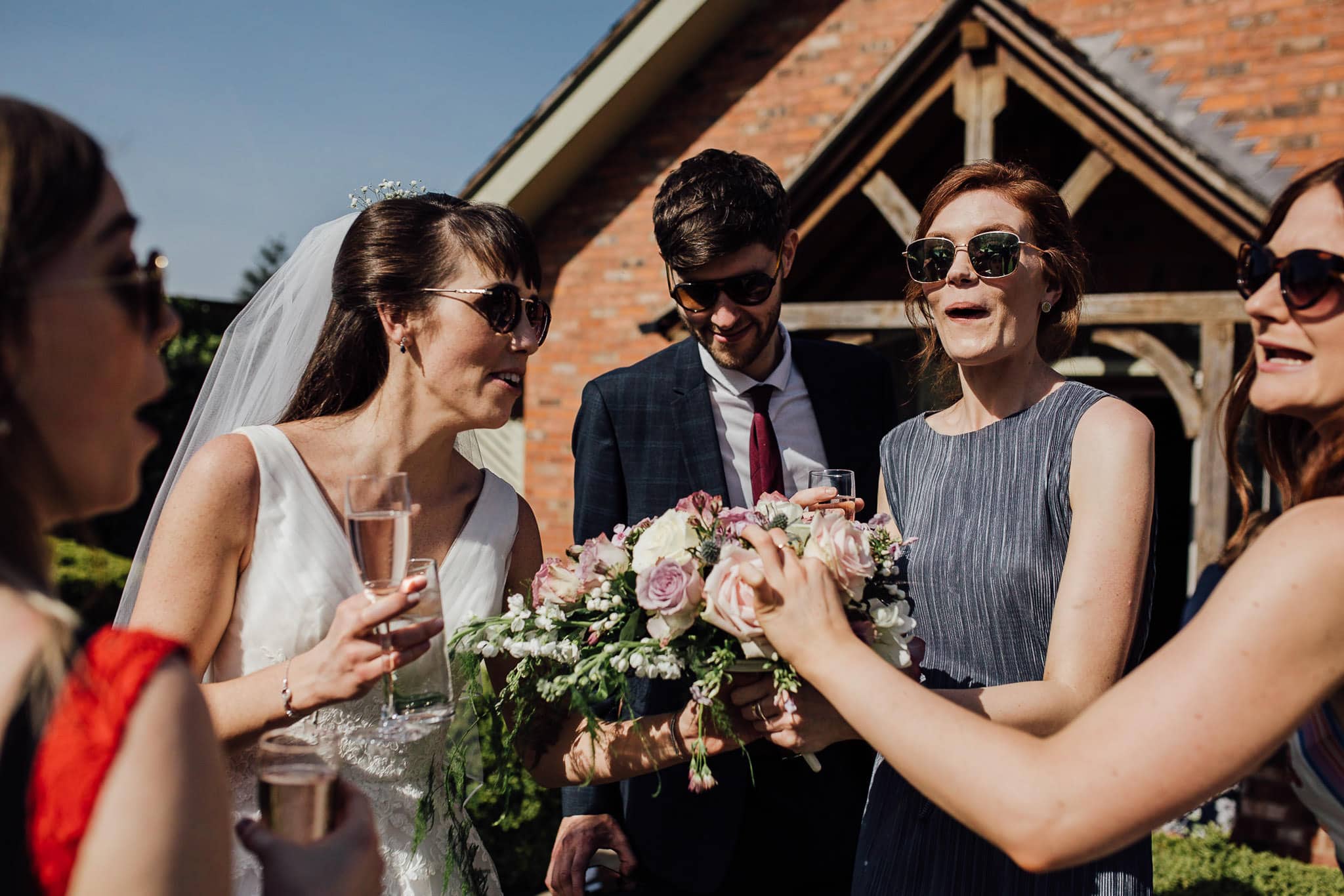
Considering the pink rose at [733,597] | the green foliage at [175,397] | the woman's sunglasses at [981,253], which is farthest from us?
the green foliage at [175,397]

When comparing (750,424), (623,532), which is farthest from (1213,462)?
(623,532)

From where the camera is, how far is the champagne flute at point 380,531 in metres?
2.10

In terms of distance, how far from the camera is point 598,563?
2381 millimetres

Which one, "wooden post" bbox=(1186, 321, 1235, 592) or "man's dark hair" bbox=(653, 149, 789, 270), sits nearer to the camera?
"man's dark hair" bbox=(653, 149, 789, 270)

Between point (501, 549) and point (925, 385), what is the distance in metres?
6.84

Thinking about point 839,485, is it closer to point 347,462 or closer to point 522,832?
point 347,462

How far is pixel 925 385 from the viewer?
9.17 meters

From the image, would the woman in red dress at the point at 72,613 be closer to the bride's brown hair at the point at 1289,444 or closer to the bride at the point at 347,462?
the bride at the point at 347,462

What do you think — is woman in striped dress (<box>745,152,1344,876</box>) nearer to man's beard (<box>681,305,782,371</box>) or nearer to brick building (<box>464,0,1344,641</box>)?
man's beard (<box>681,305,782,371</box>)

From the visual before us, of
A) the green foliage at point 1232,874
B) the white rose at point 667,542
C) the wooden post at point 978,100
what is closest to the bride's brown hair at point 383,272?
the white rose at point 667,542

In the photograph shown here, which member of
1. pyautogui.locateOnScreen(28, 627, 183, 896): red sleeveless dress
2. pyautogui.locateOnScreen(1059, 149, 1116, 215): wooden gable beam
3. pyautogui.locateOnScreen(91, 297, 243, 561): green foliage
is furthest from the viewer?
pyautogui.locateOnScreen(91, 297, 243, 561): green foliage

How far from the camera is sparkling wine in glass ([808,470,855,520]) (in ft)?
8.59

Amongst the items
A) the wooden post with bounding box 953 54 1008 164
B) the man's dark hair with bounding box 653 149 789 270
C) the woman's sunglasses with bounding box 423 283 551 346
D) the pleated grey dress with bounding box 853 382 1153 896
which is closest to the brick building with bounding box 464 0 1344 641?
the wooden post with bounding box 953 54 1008 164

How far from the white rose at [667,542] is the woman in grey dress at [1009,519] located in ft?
1.44
